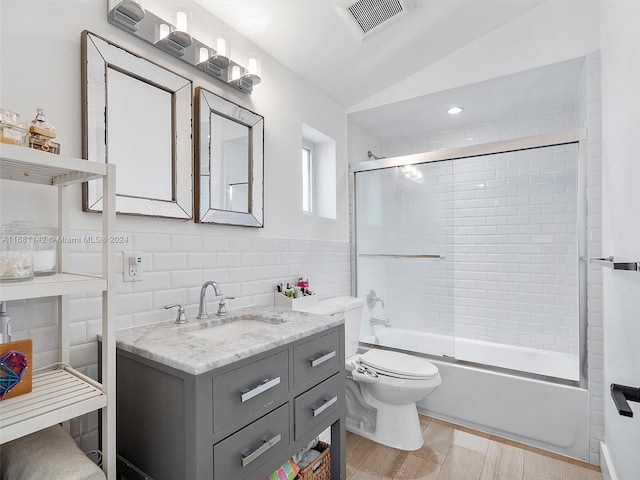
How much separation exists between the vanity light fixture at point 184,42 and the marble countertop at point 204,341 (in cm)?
119

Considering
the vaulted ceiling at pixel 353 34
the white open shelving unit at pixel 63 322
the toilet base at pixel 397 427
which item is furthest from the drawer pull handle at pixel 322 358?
the vaulted ceiling at pixel 353 34

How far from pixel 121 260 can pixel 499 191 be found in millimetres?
2959

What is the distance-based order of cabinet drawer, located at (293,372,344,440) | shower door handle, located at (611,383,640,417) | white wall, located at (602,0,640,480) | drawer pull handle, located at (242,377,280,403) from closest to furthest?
shower door handle, located at (611,383,640,417) < drawer pull handle, located at (242,377,280,403) < white wall, located at (602,0,640,480) < cabinet drawer, located at (293,372,344,440)

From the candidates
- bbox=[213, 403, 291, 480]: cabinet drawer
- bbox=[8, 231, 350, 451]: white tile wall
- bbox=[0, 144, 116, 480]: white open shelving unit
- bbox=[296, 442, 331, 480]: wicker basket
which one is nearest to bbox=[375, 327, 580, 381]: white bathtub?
bbox=[8, 231, 350, 451]: white tile wall

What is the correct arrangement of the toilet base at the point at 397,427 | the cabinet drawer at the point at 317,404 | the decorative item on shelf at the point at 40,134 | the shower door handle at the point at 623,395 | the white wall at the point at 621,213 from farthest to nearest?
the toilet base at the point at 397,427 < the cabinet drawer at the point at 317,404 < the white wall at the point at 621,213 < the decorative item on shelf at the point at 40,134 < the shower door handle at the point at 623,395

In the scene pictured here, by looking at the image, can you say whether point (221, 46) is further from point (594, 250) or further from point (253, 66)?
point (594, 250)

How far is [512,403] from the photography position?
7.30 feet

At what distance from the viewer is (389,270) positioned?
9.59 feet

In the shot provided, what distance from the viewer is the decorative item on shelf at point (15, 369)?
87 cm

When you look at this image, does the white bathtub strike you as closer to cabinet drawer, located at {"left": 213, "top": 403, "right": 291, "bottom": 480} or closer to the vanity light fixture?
cabinet drawer, located at {"left": 213, "top": 403, "right": 291, "bottom": 480}

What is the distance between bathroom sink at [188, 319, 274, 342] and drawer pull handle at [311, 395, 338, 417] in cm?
39

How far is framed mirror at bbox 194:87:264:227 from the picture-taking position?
1664 millimetres

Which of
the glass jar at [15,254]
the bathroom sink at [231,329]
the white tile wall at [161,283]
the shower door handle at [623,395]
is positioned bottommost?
the bathroom sink at [231,329]

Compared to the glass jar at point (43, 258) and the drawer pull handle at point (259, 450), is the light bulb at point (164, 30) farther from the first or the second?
the drawer pull handle at point (259, 450)
